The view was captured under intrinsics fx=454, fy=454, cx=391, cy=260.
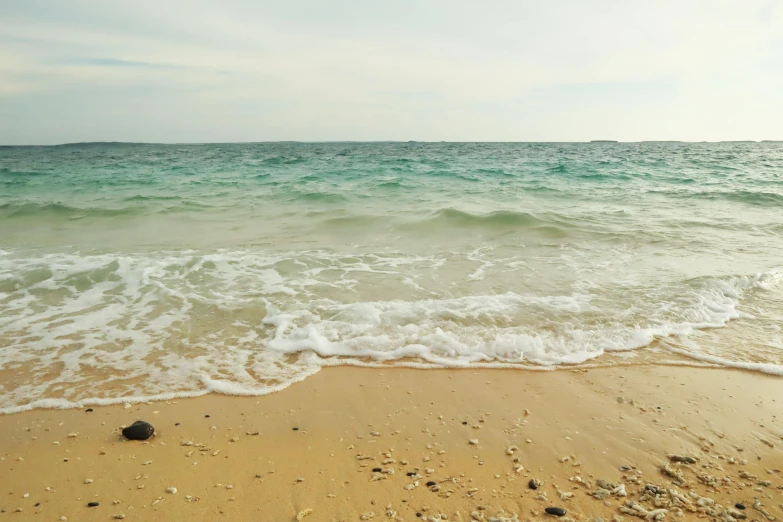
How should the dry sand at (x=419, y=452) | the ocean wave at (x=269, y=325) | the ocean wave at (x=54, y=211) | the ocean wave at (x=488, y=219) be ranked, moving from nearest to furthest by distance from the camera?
the dry sand at (x=419, y=452) < the ocean wave at (x=269, y=325) < the ocean wave at (x=488, y=219) < the ocean wave at (x=54, y=211)

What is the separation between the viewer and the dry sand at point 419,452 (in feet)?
7.82

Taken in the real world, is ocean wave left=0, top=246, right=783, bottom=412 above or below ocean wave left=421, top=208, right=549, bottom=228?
below

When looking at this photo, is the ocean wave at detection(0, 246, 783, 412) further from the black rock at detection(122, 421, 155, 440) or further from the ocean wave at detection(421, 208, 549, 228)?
the ocean wave at detection(421, 208, 549, 228)

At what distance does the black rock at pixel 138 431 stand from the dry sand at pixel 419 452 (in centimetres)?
6

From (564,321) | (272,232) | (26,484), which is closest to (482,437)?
(564,321)

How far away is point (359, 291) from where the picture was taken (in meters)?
5.78

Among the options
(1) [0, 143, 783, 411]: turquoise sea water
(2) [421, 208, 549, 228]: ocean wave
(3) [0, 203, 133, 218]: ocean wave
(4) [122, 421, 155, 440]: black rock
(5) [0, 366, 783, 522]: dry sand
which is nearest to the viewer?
(5) [0, 366, 783, 522]: dry sand

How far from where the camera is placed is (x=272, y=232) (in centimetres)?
933

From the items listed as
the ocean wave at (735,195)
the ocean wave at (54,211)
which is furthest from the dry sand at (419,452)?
the ocean wave at (735,195)

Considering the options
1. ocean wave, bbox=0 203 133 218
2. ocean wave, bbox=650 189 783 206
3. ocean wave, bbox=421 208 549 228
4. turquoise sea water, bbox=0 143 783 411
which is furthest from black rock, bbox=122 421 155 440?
ocean wave, bbox=650 189 783 206

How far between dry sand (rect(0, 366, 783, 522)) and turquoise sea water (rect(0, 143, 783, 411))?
1.18 ft

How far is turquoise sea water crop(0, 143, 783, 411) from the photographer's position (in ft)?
13.4

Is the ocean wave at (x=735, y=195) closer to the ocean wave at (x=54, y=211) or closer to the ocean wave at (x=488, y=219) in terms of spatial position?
the ocean wave at (x=488, y=219)

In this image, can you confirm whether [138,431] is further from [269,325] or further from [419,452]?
[269,325]
